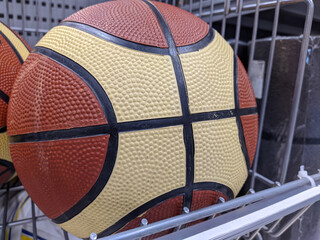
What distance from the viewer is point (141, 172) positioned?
45cm

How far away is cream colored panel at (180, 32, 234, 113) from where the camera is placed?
479 millimetres

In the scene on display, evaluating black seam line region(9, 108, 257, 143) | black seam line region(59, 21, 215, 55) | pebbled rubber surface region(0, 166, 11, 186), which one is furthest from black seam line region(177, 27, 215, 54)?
pebbled rubber surface region(0, 166, 11, 186)

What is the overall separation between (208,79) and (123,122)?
0.18 metres

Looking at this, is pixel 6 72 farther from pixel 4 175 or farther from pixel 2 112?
pixel 4 175

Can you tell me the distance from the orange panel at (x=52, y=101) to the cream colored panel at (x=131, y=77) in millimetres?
31

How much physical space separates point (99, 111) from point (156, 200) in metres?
0.18

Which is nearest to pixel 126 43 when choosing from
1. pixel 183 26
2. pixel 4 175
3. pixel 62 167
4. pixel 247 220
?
pixel 183 26

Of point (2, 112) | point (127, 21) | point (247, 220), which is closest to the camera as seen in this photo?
point (247, 220)

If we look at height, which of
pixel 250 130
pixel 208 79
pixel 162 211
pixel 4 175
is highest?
pixel 208 79

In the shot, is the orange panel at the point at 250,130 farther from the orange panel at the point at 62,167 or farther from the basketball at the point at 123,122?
the orange panel at the point at 62,167

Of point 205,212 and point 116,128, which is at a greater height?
point 116,128

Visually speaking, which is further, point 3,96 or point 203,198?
point 3,96

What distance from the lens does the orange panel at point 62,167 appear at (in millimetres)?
449

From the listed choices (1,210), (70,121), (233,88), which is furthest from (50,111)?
(1,210)
